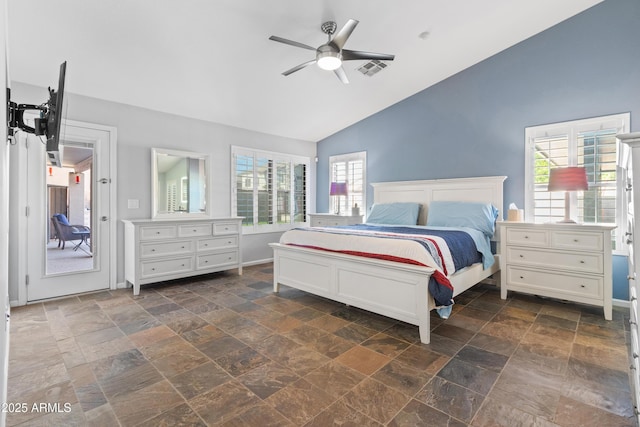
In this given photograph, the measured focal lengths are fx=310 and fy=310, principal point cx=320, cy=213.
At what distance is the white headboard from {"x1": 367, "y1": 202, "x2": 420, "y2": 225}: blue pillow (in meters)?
0.24

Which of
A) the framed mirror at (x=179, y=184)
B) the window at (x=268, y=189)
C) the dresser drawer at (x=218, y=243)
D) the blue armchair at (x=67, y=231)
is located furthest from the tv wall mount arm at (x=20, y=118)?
the window at (x=268, y=189)

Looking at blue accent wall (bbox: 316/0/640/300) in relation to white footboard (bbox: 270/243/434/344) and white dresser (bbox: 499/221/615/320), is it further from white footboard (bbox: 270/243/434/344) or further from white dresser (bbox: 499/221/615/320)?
white footboard (bbox: 270/243/434/344)

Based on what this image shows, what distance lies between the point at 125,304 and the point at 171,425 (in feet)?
7.80

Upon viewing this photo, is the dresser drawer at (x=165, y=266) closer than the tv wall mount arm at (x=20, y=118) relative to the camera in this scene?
No

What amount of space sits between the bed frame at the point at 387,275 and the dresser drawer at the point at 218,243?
1219 millimetres

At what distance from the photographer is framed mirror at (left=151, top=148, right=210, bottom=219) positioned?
447 centimetres

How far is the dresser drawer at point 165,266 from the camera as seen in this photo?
400cm

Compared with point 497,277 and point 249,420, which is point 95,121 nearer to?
point 249,420

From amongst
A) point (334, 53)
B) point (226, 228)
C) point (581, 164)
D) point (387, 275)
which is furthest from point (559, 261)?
point (226, 228)

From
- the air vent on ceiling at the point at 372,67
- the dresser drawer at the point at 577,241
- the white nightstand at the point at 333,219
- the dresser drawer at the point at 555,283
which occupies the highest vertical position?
the air vent on ceiling at the point at 372,67

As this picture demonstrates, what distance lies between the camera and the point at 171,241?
13.9 ft

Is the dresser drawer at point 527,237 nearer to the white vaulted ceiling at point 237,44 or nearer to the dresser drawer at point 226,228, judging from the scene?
the white vaulted ceiling at point 237,44

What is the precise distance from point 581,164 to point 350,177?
11.4 feet

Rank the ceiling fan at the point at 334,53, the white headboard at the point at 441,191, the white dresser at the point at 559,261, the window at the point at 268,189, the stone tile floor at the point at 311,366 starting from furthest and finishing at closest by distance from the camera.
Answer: the window at the point at 268,189
the white headboard at the point at 441,191
the white dresser at the point at 559,261
the ceiling fan at the point at 334,53
the stone tile floor at the point at 311,366
